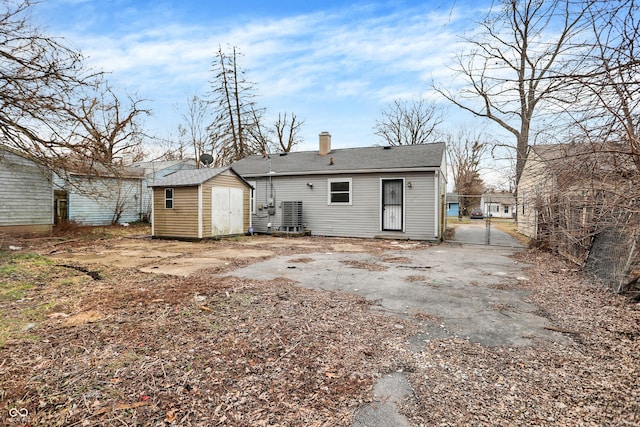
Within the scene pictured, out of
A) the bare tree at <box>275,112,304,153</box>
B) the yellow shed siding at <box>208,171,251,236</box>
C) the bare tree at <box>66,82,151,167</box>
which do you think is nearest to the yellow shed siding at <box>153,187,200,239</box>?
the yellow shed siding at <box>208,171,251,236</box>

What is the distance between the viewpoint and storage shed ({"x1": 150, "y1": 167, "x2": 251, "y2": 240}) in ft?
38.0

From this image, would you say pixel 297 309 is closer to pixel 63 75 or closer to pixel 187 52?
pixel 63 75

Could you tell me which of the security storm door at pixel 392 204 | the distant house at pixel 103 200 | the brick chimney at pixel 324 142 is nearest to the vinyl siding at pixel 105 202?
the distant house at pixel 103 200

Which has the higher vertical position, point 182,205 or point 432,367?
point 182,205

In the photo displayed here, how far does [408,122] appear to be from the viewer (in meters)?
29.2

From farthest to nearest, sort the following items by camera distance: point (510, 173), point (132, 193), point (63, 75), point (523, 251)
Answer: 1. point (132, 193)
2. point (523, 251)
3. point (63, 75)
4. point (510, 173)

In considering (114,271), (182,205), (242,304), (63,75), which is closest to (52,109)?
(63,75)

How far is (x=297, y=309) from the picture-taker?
4.02m

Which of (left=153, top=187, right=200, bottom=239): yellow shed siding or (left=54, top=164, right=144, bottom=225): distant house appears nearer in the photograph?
(left=153, top=187, right=200, bottom=239): yellow shed siding

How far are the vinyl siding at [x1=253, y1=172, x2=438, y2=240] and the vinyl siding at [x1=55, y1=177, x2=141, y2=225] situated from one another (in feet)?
24.3

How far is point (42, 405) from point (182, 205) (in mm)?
10408

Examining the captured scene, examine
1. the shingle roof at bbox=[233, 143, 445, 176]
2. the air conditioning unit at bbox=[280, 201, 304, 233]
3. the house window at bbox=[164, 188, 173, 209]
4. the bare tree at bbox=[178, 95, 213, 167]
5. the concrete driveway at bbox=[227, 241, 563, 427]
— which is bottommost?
the concrete driveway at bbox=[227, 241, 563, 427]

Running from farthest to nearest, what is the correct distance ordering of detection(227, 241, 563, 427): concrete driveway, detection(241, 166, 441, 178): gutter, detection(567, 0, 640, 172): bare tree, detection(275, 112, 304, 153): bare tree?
1. detection(275, 112, 304, 153): bare tree
2. detection(241, 166, 441, 178): gutter
3. detection(227, 241, 563, 427): concrete driveway
4. detection(567, 0, 640, 172): bare tree

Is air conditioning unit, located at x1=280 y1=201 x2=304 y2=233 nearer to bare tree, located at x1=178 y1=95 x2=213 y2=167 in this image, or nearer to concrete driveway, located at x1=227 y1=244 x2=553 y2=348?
concrete driveway, located at x1=227 y1=244 x2=553 y2=348
